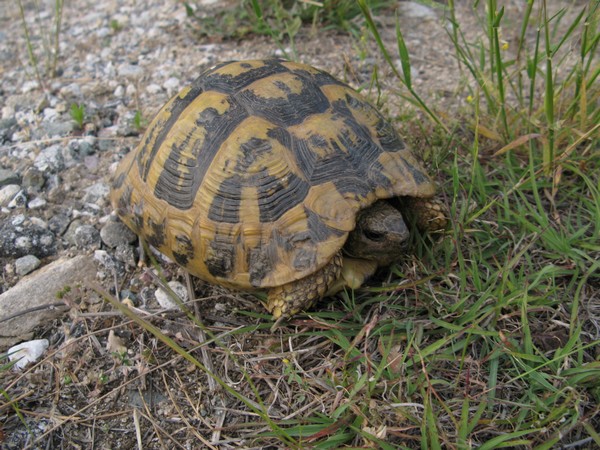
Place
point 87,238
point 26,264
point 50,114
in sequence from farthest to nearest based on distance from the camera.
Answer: point 50,114 → point 87,238 → point 26,264

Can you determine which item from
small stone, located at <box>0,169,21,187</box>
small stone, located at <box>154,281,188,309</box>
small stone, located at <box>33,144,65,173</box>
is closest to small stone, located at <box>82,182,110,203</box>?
small stone, located at <box>33,144,65,173</box>

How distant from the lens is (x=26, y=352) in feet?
7.15

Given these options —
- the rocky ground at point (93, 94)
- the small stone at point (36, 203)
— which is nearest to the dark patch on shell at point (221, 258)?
the rocky ground at point (93, 94)

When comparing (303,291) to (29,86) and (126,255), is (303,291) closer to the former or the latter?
(126,255)

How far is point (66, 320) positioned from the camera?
2336 millimetres

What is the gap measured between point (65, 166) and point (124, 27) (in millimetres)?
1957

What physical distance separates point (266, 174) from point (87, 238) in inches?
46.6

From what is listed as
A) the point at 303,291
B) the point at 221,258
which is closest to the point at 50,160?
the point at 221,258

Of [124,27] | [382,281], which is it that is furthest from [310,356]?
[124,27]

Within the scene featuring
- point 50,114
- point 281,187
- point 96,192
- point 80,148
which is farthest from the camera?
point 50,114

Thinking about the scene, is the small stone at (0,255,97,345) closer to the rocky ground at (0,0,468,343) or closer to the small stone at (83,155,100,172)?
the rocky ground at (0,0,468,343)

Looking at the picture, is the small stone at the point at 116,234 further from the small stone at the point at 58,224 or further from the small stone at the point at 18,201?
the small stone at the point at 18,201

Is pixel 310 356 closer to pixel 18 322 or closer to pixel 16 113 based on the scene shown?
pixel 18 322

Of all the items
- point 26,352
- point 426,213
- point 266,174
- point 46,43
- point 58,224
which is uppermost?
point 266,174
